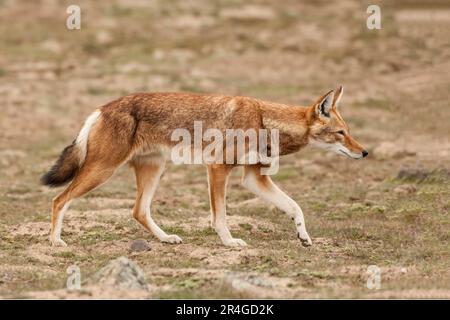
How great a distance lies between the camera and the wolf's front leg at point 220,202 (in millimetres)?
10344

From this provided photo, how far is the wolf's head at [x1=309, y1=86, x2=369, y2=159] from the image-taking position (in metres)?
10.6

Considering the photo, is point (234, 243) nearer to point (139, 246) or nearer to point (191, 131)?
point (139, 246)

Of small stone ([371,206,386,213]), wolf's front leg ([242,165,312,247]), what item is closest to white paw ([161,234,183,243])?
wolf's front leg ([242,165,312,247])

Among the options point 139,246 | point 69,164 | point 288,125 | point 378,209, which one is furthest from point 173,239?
point 378,209

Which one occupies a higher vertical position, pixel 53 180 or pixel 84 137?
pixel 84 137

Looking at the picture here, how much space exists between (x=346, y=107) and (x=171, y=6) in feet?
46.7

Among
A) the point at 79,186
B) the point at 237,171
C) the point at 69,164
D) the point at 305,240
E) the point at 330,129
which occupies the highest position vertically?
the point at 330,129

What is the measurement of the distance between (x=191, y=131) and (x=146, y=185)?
37.0 inches

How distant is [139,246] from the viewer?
10.3m

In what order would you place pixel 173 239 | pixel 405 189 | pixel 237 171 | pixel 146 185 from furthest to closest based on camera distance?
1. pixel 237 171
2. pixel 405 189
3. pixel 146 185
4. pixel 173 239

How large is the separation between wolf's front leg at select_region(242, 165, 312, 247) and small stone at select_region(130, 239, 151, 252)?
1.42 meters

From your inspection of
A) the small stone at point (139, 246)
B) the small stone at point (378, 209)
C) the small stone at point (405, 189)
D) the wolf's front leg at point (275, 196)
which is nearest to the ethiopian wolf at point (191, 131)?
the wolf's front leg at point (275, 196)

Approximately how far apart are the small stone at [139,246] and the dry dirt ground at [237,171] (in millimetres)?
96

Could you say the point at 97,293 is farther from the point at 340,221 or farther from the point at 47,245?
the point at 340,221
